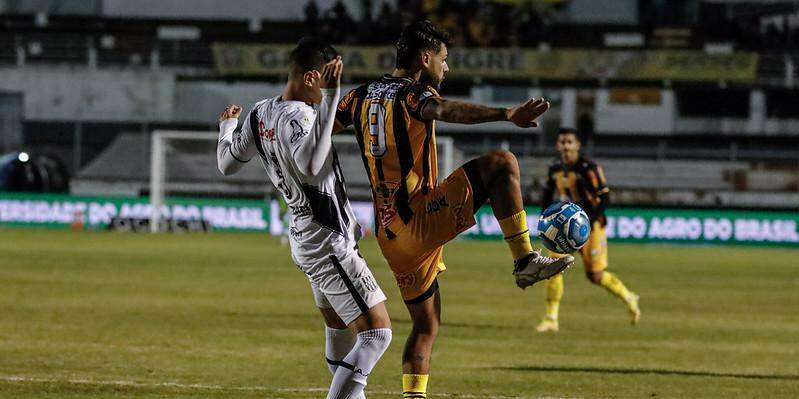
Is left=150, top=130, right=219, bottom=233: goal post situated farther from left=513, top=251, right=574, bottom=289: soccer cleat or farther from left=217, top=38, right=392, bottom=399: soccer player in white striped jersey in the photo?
left=513, top=251, right=574, bottom=289: soccer cleat

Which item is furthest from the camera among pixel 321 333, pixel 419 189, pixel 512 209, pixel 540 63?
pixel 540 63

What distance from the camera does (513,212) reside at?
730 centimetres

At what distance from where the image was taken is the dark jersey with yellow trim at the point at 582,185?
16.0 metres

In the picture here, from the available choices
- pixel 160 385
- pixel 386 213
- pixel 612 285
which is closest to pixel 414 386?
pixel 386 213

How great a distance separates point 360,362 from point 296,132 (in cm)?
128

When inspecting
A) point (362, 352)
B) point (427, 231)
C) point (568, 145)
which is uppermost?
point (427, 231)

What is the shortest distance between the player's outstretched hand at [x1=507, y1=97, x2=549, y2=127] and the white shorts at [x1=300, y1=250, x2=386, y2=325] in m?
1.25

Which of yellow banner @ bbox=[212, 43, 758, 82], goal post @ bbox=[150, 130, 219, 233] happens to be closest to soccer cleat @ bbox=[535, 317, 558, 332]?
goal post @ bbox=[150, 130, 219, 233]

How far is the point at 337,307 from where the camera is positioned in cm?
721

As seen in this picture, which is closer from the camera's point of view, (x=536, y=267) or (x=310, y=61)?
(x=310, y=61)

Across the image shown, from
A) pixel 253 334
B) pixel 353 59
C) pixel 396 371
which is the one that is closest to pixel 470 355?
pixel 396 371

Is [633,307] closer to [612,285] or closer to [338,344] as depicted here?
[612,285]

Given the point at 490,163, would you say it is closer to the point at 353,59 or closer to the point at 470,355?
the point at 470,355

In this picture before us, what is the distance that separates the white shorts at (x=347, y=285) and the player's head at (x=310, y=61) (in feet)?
2.99
